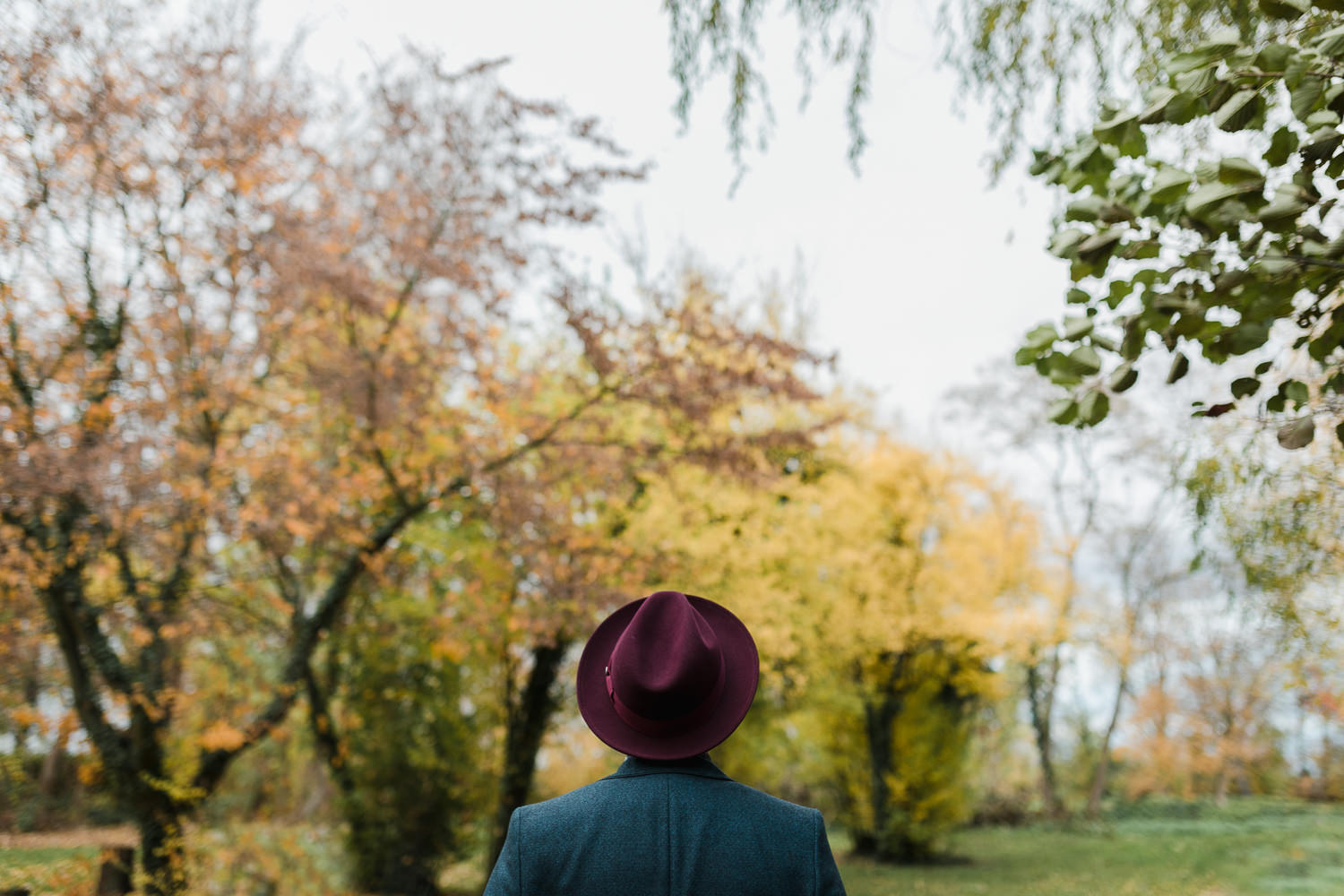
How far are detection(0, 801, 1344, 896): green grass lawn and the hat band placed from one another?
214 inches

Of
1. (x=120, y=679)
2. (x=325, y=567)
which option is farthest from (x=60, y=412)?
(x=325, y=567)

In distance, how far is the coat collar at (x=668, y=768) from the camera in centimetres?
146

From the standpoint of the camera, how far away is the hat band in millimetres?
1450

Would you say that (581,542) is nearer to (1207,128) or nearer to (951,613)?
(1207,128)

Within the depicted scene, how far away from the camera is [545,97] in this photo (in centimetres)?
704

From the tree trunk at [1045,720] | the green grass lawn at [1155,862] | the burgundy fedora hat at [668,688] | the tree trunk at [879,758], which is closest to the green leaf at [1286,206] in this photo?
the burgundy fedora hat at [668,688]

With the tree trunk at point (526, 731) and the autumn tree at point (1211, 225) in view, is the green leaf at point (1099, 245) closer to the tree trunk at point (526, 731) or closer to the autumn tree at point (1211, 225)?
the autumn tree at point (1211, 225)

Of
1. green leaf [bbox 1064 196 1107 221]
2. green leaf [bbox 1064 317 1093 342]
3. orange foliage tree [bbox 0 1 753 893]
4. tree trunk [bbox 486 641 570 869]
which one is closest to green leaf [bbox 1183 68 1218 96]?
green leaf [bbox 1064 196 1107 221]

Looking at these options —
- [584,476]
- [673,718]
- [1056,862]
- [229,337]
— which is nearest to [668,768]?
[673,718]

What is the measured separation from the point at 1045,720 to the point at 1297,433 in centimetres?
2014

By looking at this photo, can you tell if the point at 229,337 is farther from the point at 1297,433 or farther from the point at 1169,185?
the point at 1297,433

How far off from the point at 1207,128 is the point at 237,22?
7115 millimetres

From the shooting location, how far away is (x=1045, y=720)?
19547 millimetres

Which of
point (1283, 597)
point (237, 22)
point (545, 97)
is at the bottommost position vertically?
point (1283, 597)
